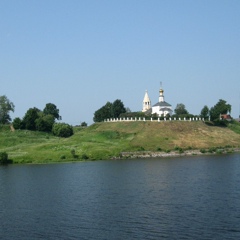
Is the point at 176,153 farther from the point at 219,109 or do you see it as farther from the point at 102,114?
the point at 102,114

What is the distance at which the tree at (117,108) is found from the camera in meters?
159

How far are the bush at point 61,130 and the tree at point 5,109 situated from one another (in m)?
25.9

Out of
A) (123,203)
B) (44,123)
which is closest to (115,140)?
(44,123)

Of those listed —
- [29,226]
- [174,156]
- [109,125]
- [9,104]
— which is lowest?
[29,226]

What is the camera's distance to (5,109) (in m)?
160

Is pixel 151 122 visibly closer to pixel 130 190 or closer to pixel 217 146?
pixel 217 146

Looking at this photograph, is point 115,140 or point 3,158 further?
point 115,140

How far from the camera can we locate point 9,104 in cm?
16050

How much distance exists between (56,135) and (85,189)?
87.5 metres

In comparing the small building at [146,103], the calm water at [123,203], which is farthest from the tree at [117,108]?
the calm water at [123,203]

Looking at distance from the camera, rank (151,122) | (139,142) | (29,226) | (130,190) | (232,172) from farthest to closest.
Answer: (151,122)
(139,142)
(232,172)
(130,190)
(29,226)

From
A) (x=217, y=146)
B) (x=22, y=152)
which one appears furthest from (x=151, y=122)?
(x=22, y=152)

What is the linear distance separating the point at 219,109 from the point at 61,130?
172 feet

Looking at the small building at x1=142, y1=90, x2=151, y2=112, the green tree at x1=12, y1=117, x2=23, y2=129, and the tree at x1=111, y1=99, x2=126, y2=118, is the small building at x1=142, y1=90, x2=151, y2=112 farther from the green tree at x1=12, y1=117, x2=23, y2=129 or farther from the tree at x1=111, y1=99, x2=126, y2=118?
the green tree at x1=12, y1=117, x2=23, y2=129
